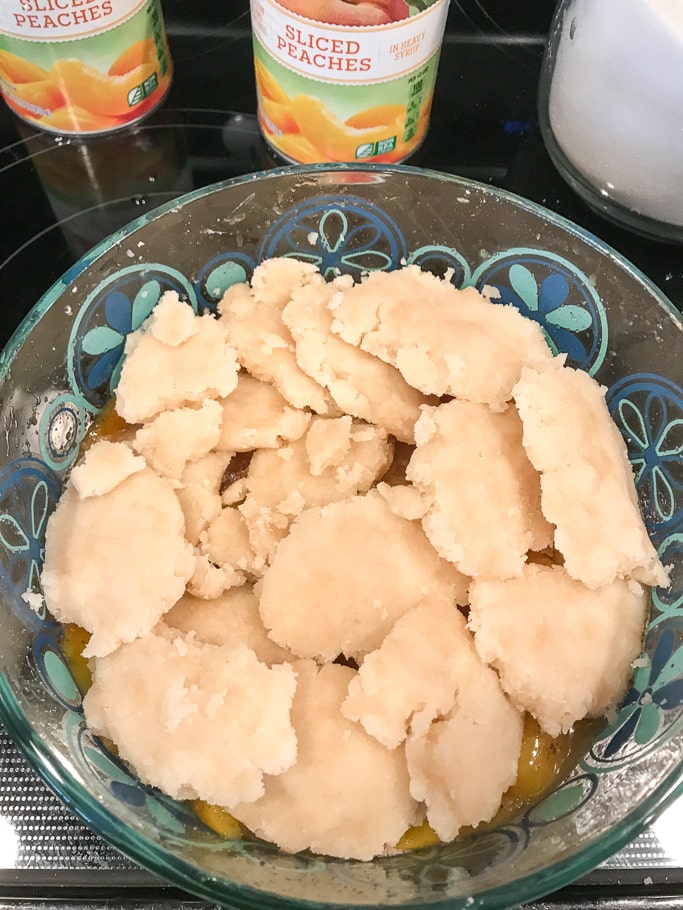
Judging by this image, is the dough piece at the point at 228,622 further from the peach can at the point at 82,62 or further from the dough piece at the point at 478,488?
the peach can at the point at 82,62

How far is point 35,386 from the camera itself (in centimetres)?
92

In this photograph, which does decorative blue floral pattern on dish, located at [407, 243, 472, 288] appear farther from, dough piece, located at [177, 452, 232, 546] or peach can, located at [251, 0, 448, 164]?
dough piece, located at [177, 452, 232, 546]

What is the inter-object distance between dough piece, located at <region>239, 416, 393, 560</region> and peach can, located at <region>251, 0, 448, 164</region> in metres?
0.41

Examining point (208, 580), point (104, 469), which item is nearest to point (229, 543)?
point (208, 580)

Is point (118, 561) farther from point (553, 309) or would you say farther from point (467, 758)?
point (553, 309)


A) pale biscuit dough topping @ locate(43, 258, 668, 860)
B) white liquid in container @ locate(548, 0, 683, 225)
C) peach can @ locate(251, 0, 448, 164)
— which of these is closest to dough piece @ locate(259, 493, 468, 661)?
pale biscuit dough topping @ locate(43, 258, 668, 860)

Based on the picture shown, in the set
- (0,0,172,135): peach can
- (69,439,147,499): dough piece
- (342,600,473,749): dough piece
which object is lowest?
(342,600,473,749): dough piece

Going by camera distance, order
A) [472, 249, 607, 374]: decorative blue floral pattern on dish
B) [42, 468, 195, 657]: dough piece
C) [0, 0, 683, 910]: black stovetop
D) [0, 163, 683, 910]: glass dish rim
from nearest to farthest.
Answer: [0, 163, 683, 910]: glass dish rim < [42, 468, 195, 657]: dough piece < [472, 249, 607, 374]: decorative blue floral pattern on dish < [0, 0, 683, 910]: black stovetop

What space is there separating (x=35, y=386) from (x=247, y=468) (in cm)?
26

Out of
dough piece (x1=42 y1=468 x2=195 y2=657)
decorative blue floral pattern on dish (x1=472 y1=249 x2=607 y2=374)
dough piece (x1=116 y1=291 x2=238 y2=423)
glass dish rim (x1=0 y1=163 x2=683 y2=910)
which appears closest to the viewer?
glass dish rim (x1=0 y1=163 x2=683 y2=910)

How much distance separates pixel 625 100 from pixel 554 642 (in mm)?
704

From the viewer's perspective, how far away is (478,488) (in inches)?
32.3

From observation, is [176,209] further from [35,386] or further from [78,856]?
[78,856]

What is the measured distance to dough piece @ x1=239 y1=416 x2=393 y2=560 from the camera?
0.87m
